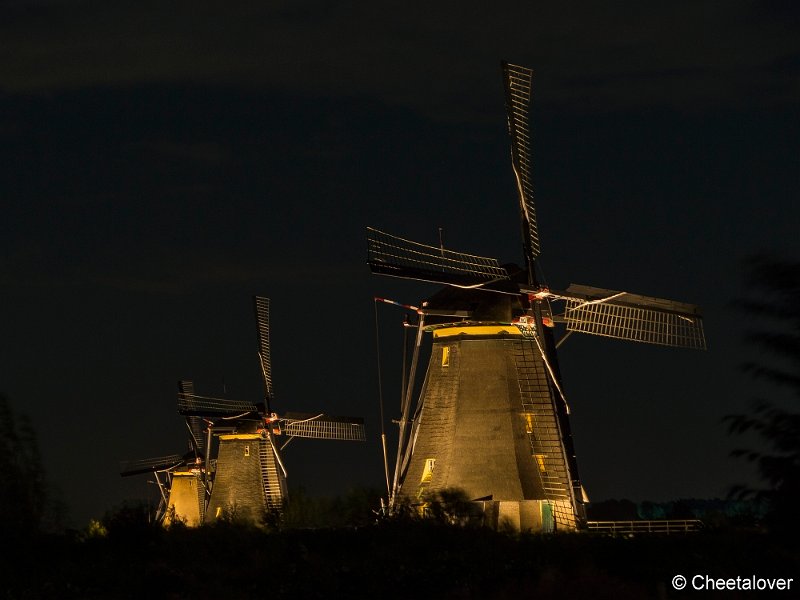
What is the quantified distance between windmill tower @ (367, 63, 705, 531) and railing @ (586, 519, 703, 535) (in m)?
0.69

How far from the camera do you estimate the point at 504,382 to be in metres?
43.7

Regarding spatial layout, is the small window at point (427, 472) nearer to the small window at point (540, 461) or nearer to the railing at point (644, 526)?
the small window at point (540, 461)

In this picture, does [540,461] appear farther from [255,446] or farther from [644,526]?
[255,446]

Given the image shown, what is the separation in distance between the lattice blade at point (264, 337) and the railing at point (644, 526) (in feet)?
94.8

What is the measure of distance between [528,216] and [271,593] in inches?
672

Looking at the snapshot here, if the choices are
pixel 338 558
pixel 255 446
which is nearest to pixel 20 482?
pixel 338 558

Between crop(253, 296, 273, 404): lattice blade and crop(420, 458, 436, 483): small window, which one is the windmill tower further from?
crop(253, 296, 273, 404): lattice blade

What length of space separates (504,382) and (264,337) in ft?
98.1

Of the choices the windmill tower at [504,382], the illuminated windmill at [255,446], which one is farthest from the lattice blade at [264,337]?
the windmill tower at [504,382]

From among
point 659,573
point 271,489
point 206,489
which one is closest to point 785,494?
point 659,573

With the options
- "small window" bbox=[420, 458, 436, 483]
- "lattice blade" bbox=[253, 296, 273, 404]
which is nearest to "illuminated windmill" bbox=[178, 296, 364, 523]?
"lattice blade" bbox=[253, 296, 273, 404]

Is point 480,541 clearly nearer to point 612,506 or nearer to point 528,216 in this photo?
point 528,216

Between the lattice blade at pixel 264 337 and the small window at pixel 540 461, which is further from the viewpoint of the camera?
the lattice blade at pixel 264 337

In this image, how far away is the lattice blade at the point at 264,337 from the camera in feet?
229
